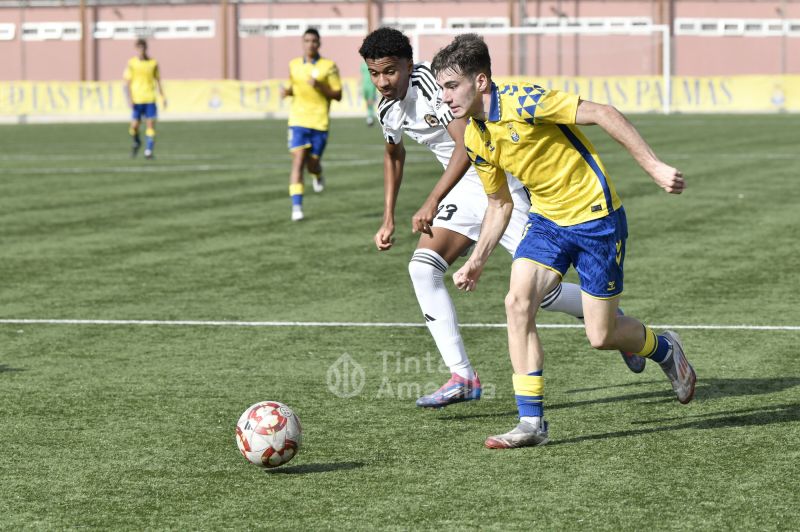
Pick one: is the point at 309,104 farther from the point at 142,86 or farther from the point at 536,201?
the point at 142,86

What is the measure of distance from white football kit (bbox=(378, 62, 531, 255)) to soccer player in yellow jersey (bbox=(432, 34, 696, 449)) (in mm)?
904

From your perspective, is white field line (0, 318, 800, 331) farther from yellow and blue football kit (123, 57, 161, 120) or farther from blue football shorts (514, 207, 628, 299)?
yellow and blue football kit (123, 57, 161, 120)

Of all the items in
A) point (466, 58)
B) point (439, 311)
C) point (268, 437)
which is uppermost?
point (466, 58)

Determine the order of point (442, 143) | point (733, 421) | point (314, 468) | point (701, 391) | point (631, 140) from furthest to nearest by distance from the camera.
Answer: point (442, 143)
point (701, 391)
point (733, 421)
point (314, 468)
point (631, 140)

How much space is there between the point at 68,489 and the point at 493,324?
4.51 m

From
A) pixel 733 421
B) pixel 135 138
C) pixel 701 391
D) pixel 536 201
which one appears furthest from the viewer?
pixel 135 138

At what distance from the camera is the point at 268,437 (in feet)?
18.9

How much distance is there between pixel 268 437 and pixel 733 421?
7.49 ft

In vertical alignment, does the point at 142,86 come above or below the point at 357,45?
below

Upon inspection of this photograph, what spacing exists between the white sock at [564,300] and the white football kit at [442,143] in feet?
1.04

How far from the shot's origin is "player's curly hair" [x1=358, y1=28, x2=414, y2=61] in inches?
276

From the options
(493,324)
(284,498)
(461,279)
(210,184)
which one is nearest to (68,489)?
(284,498)

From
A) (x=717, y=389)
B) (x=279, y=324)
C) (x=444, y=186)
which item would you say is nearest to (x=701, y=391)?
(x=717, y=389)

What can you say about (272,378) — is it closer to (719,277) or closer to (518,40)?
(719,277)
